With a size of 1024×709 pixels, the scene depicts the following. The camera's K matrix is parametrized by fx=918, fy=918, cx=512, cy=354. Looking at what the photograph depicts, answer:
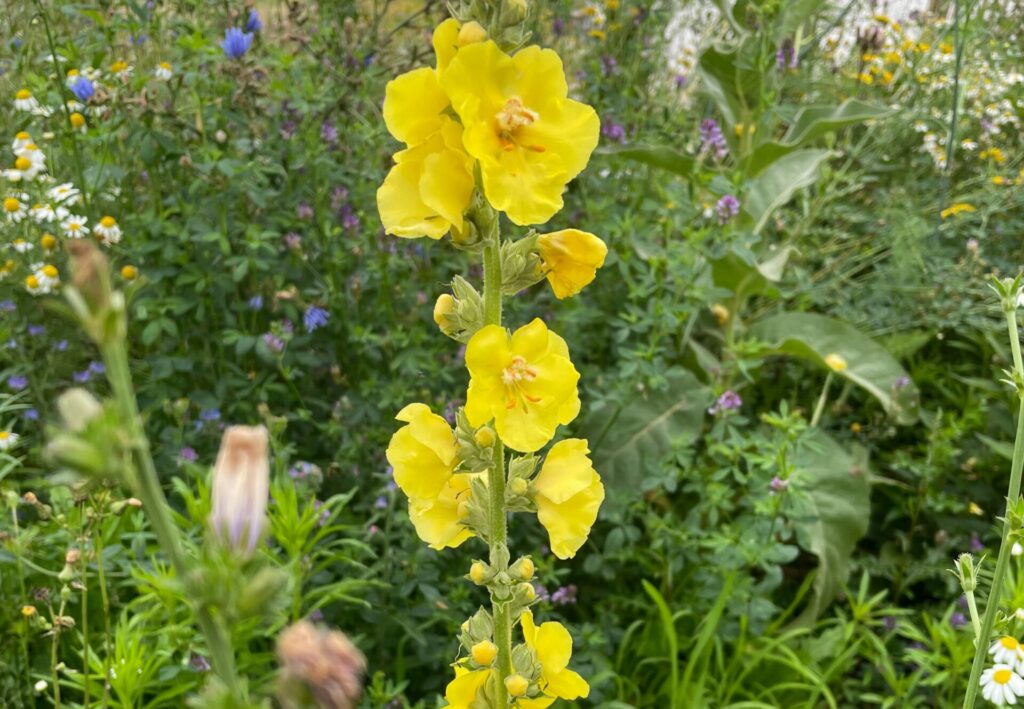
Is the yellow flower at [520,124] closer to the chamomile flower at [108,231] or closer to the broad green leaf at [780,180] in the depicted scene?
the chamomile flower at [108,231]

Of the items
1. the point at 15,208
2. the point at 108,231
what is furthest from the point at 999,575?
the point at 15,208

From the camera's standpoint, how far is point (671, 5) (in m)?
3.51

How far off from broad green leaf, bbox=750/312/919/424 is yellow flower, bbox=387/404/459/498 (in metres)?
1.98

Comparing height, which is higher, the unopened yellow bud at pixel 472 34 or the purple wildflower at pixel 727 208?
the unopened yellow bud at pixel 472 34

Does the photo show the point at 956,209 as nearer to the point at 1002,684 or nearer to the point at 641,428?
the point at 641,428

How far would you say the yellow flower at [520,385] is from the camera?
3.46 feet

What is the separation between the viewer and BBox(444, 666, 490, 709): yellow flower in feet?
3.64

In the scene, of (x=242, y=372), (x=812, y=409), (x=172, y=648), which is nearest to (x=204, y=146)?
(x=242, y=372)

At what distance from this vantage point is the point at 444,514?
1152 millimetres

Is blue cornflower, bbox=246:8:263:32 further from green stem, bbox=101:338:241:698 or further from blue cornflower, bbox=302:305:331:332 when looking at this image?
green stem, bbox=101:338:241:698

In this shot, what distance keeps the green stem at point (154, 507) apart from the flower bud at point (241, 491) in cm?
3

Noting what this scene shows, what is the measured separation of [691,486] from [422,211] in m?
1.52

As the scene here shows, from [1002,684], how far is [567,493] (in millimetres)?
1083

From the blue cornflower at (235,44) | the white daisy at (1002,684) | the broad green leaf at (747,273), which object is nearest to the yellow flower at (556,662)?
the white daisy at (1002,684)
